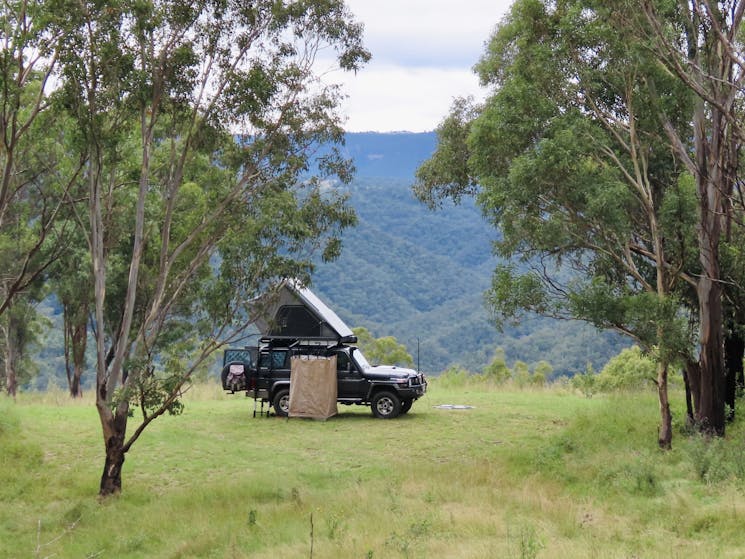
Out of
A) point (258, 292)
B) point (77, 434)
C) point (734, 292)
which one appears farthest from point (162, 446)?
point (734, 292)

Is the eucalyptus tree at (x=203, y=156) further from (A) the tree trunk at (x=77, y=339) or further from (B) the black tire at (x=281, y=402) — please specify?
(A) the tree trunk at (x=77, y=339)

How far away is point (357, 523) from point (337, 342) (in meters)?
10.8

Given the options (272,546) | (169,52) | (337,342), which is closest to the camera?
(272,546)

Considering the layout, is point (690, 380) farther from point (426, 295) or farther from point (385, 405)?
point (426, 295)

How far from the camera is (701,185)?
16.8 meters

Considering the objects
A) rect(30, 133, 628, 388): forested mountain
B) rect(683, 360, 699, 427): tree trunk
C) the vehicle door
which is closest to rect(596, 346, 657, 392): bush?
rect(683, 360, 699, 427): tree trunk

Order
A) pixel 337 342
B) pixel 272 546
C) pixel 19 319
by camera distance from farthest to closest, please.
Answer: pixel 19 319
pixel 337 342
pixel 272 546

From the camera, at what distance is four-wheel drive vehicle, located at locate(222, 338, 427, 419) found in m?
21.9

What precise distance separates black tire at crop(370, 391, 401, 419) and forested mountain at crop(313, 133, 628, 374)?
49.9 m

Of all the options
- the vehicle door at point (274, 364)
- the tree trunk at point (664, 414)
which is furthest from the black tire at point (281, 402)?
the tree trunk at point (664, 414)

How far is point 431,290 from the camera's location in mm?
134875

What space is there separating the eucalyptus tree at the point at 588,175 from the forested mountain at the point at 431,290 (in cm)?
5185

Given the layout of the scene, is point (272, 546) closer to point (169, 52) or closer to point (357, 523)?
point (357, 523)

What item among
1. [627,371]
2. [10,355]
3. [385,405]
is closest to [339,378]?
[385,405]
